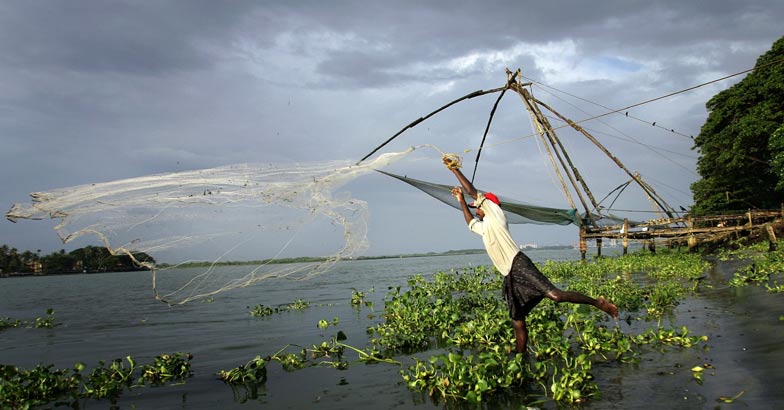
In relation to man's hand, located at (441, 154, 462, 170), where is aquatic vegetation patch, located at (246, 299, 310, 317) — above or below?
below

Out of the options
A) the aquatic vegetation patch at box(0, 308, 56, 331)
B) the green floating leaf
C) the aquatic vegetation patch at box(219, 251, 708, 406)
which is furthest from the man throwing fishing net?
the aquatic vegetation patch at box(0, 308, 56, 331)

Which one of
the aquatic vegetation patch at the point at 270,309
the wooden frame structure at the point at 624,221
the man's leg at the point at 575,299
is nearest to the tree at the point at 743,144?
the wooden frame structure at the point at 624,221

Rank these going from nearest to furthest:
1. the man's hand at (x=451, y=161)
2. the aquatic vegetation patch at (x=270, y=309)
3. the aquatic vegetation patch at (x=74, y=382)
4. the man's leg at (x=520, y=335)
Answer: the aquatic vegetation patch at (x=74, y=382), the man's leg at (x=520, y=335), the man's hand at (x=451, y=161), the aquatic vegetation patch at (x=270, y=309)

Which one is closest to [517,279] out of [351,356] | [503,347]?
[503,347]

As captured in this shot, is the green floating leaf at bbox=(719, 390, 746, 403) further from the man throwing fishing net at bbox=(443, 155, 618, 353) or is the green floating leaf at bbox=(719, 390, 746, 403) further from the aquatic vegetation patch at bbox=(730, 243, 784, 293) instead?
the aquatic vegetation patch at bbox=(730, 243, 784, 293)

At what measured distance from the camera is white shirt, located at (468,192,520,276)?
493cm

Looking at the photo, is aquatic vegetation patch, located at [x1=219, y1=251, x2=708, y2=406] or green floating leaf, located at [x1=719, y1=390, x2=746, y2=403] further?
aquatic vegetation patch, located at [x1=219, y1=251, x2=708, y2=406]

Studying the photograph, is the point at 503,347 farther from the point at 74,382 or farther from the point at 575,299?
the point at 74,382

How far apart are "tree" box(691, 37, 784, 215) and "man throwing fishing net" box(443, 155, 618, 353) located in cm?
1774

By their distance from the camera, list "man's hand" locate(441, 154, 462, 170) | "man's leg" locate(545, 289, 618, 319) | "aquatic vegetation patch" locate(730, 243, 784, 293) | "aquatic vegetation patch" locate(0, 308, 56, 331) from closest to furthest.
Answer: "man's leg" locate(545, 289, 618, 319), "man's hand" locate(441, 154, 462, 170), "aquatic vegetation patch" locate(730, 243, 784, 293), "aquatic vegetation patch" locate(0, 308, 56, 331)

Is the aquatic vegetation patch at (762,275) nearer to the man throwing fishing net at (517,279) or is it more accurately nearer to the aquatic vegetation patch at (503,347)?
the aquatic vegetation patch at (503,347)

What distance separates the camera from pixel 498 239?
4977mm

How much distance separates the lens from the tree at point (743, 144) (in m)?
19.5

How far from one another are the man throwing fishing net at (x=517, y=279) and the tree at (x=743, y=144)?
58.2 feet
